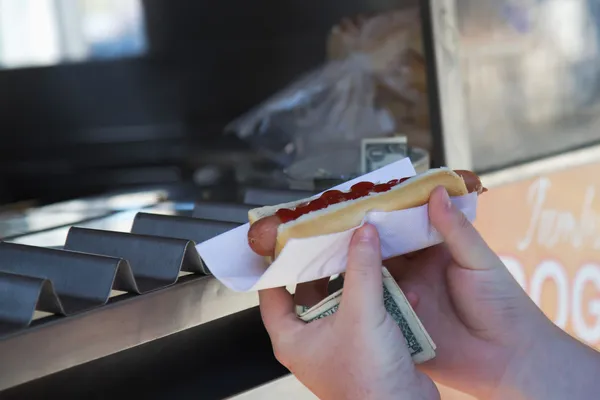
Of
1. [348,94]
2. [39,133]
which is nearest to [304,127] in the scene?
[348,94]

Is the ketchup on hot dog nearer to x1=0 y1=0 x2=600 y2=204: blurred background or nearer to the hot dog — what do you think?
the hot dog

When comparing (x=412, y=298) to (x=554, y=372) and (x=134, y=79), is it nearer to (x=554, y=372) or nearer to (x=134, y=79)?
(x=554, y=372)

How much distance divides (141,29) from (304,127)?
49.6 inches

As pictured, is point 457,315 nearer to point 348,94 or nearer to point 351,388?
point 351,388

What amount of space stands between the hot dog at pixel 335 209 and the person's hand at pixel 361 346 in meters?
0.07

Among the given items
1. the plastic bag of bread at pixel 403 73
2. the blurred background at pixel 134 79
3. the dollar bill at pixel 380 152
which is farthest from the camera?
the blurred background at pixel 134 79

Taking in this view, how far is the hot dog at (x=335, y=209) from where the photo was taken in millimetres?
906

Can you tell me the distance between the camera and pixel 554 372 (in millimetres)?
1039

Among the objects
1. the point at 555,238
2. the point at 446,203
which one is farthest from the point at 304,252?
the point at 555,238

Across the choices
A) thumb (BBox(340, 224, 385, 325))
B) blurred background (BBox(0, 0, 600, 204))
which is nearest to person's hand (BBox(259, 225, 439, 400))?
thumb (BBox(340, 224, 385, 325))

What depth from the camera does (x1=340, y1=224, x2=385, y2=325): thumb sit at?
0.81 meters

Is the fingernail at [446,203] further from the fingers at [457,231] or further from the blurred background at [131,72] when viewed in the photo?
the blurred background at [131,72]

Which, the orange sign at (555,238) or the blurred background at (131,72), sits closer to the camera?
the orange sign at (555,238)

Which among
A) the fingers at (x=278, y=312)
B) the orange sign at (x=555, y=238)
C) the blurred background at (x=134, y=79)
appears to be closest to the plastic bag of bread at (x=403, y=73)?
the orange sign at (x=555, y=238)
